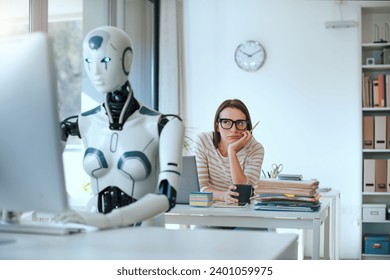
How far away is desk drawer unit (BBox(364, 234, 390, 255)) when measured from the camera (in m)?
4.95

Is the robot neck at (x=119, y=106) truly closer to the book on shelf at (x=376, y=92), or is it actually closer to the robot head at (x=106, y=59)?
the robot head at (x=106, y=59)

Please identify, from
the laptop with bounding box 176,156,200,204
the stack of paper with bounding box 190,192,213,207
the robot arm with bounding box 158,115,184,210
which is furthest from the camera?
the laptop with bounding box 176,156,200,204

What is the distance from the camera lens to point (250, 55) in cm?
551

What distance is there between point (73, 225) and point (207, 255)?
16.4 inches

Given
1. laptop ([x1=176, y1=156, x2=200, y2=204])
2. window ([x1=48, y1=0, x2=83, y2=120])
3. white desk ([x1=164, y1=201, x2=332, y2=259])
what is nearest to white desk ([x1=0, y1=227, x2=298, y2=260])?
white desk ([x1=164, y1=201, x2=332, y2=259])

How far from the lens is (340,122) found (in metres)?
5.36

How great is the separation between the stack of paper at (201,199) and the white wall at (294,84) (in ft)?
8.73

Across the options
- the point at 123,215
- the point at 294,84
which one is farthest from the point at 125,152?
the point at 294,84

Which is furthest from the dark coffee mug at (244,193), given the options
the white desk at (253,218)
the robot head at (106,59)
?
the robot head at (106,59)

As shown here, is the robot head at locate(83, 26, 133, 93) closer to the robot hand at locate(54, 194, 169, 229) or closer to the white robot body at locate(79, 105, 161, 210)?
the white robot body at locate(79, 105, 161, 210)

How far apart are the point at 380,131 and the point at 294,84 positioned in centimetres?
86

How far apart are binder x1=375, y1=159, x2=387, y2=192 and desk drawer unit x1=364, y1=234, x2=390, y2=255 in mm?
382
